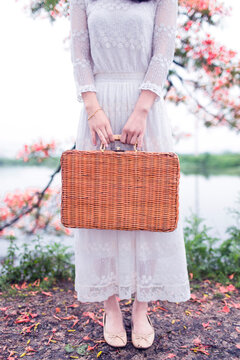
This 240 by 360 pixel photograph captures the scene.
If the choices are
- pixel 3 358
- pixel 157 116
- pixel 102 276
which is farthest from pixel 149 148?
pixel 3 358

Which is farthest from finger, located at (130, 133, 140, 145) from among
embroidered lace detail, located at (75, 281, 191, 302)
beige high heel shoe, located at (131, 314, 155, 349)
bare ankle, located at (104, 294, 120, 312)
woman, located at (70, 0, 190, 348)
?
beige high heel shoe, located at (131, 314, 155, 349)

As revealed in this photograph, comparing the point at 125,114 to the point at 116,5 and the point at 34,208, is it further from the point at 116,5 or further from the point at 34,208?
the point at 34,208

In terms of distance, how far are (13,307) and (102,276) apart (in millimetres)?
843

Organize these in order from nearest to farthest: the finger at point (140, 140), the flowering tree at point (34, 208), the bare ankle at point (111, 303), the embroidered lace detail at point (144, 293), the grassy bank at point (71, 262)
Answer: the finger at point (140, 140)
the embroidered lace detail at point (144, 293)
the bare ankle at point (111, 303)
the grassy bank at point (71, 262)
the flowering tree at point (34, 208)

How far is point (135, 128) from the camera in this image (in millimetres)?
1354

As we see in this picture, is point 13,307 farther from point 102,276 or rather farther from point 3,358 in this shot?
point 102,276

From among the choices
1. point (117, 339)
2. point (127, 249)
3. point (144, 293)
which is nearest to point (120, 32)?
point (127, 249)

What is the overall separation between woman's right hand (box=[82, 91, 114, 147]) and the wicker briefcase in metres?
0.09

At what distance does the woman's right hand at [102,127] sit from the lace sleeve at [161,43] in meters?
0.21

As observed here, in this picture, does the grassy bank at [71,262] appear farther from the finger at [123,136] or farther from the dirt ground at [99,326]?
the finger at [123,136]

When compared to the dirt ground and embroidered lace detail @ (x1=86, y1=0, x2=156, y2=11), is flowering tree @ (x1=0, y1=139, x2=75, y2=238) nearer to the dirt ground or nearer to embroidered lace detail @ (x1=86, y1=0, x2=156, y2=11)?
the dirt ground

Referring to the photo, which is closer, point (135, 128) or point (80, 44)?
point (135, 128)

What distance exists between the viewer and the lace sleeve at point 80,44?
4.76 feet

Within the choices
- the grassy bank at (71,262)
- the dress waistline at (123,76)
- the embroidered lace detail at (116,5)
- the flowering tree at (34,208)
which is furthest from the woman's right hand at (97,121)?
the flowering tree at (34,208)
